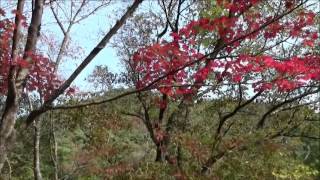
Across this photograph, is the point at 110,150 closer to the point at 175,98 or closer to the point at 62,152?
the point at 175,98

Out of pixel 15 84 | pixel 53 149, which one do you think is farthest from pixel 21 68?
pixel 53 149

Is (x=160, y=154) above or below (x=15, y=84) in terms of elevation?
below

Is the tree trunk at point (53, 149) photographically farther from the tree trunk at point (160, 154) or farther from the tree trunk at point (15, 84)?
the tree trunk at point (15, 84)

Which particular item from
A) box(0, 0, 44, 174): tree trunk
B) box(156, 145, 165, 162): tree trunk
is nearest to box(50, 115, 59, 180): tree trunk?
box(156, 145, 165, 162): tree trunk

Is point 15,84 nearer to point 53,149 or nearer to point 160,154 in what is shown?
point 160,154

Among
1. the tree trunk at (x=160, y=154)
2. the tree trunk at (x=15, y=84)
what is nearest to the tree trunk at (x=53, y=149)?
the tree trunk at (x=160, y=154)

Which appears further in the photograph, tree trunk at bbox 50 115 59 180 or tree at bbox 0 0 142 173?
tree trunk at bbox 50 115 59 180

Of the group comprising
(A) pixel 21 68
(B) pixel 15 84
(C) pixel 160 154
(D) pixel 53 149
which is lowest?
(C) pixel 160 154

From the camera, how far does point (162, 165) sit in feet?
28.7

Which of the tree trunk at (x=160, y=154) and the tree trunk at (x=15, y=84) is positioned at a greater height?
the tree trunk at (x=15, y=84)

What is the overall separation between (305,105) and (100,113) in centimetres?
507

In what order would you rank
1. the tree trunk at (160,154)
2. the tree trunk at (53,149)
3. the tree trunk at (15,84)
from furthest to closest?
the tree trunk at (53,149) → the tree trunk at (160,154) → the tree trunk at (15,84)

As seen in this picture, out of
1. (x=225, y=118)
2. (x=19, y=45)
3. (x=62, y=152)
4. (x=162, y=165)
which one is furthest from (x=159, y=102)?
(x=62, y=152)

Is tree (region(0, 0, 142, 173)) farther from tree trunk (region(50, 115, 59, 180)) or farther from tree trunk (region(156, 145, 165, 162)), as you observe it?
tree trunk (region(50, 115, 59, 180))
